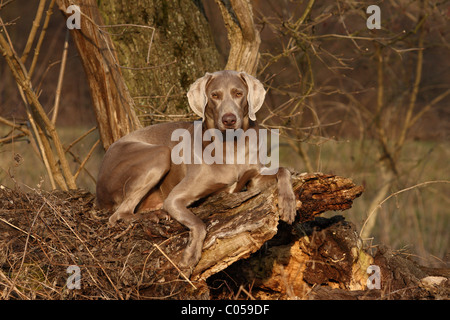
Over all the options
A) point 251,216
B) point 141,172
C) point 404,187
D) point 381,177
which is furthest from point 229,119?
point 381,177

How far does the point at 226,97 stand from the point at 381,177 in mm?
3657

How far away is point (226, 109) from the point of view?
330 cm

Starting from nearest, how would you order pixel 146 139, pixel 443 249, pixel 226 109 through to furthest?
pixel 226 109 < pixel 146 139 < pixel 443 249

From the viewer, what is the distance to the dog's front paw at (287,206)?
291 cm

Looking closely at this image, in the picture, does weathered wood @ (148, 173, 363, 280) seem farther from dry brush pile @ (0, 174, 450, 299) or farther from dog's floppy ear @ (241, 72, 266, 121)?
dog's floppy ear @ (241, 72, 266, 121)

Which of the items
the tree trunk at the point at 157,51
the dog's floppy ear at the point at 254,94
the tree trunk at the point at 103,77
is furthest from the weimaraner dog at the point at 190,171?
the tree trunk at the point at 157,51

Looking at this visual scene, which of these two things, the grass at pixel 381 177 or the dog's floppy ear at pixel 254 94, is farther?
the grass at pixel 381 177

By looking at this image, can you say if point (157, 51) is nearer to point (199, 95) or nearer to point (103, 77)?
point (103, 77)

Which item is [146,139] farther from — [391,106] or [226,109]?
[391,106]

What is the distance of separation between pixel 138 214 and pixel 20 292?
41.4 inches

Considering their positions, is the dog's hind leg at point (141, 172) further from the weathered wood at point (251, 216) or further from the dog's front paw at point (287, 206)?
the dog's front paw at point (287, 206)

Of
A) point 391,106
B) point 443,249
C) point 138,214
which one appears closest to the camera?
point 138,214

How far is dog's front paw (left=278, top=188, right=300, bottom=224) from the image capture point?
291 cm
